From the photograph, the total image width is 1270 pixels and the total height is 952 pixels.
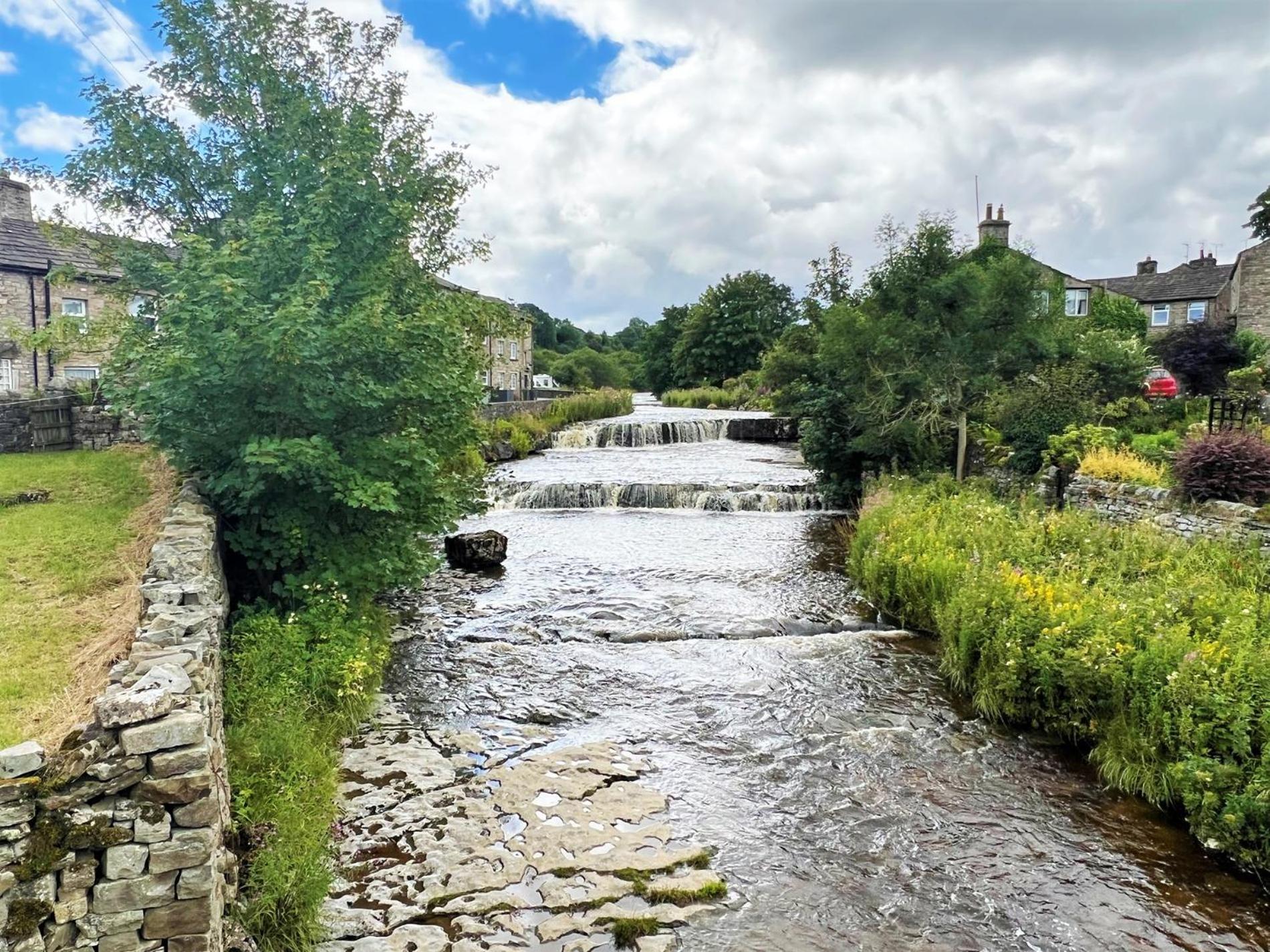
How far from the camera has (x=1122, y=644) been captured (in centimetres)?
720

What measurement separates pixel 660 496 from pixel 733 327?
51838 mm

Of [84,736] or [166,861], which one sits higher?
[84,736]

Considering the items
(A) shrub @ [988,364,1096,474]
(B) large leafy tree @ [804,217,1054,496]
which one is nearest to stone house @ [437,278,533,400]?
(B) large leafy tree @ [804,217,1054,496]

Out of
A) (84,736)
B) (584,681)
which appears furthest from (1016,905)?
(84,736)

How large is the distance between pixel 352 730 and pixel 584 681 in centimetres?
277

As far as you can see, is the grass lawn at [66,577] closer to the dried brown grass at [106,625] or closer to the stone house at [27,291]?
the dried brown grass at [106,625]

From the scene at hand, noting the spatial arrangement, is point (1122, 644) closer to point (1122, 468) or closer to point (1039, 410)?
point (1122, 468)

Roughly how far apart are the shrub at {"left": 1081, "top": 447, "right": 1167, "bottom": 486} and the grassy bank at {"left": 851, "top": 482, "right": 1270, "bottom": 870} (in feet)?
5.84

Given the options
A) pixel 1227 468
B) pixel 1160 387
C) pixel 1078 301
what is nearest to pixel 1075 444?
pixel 1227 468

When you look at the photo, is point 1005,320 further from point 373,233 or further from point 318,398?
point 318,398

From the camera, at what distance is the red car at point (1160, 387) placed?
1900cm

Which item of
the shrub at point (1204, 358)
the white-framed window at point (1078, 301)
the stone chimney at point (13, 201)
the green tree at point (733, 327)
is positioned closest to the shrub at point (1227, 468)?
the shrub at point (1204, 358)

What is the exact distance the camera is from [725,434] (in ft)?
122

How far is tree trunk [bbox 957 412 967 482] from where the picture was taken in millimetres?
18016
